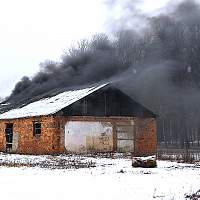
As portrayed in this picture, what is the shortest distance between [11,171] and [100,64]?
24132mm

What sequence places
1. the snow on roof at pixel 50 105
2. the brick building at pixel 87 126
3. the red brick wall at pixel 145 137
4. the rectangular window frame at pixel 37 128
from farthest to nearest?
1. the red brick wall at pixel 145 137
2. the rectangular window frame at pixel 37 128
3. the snow on roof at pixel 50 105
4. the brick building at pixel 87 126

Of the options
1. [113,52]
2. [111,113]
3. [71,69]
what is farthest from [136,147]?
[113,52]

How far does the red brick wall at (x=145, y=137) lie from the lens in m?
28.7

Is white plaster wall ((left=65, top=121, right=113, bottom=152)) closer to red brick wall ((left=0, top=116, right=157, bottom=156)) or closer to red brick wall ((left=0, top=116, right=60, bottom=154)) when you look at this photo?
red brick wall ((left=0, top=116, right=157, bottom=156))

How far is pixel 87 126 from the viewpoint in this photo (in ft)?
89.2

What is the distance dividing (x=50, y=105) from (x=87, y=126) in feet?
11.2

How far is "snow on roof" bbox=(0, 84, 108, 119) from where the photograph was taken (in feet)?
89.7

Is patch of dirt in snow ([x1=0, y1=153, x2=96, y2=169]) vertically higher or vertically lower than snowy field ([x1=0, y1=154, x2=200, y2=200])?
higher

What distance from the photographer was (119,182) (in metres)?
12.2

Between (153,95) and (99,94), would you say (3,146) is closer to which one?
(99,94)

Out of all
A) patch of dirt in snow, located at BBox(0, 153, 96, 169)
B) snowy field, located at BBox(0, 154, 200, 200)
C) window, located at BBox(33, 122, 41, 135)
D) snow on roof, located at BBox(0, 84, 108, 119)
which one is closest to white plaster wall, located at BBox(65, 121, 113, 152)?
snow on roof, located at BBox(0, 84, 108, 119)

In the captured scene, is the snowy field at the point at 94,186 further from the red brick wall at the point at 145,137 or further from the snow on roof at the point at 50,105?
the red brick wall at the point at 145,137

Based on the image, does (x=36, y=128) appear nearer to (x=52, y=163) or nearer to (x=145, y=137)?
(x=145, y=137)

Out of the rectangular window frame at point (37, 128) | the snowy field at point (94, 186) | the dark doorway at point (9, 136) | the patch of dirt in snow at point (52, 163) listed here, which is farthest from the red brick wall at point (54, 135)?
the snowy field at point (94, 186)
